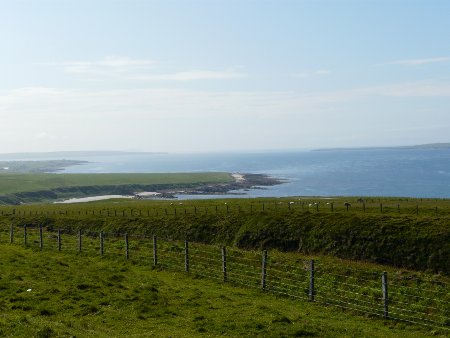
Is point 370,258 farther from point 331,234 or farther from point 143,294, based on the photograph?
point 143,294

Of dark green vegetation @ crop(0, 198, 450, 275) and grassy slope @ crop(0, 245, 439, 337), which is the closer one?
grassy slope @ crop(0, 245, 439, 337)

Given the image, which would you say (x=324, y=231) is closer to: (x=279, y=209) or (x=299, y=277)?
(x=299, y=277)

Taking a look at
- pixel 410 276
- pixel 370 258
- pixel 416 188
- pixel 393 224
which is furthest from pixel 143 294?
pixel 416 188

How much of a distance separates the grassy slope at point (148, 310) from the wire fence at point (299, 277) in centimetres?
168

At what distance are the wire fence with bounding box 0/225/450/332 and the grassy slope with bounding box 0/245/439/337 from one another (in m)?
1.68

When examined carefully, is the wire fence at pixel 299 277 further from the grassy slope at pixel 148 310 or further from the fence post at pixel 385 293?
the grassy slope at pixel 148 310

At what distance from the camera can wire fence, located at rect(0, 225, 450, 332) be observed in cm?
2464

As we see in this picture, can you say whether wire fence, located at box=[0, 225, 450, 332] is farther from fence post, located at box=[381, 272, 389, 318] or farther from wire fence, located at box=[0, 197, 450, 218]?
wire fence, located at box=[0, 197, 450, 218]

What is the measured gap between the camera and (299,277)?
3281cm

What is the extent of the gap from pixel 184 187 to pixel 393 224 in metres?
159

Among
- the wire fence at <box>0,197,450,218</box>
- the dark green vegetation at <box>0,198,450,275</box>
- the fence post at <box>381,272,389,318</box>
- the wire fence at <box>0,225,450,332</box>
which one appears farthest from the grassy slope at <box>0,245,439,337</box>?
the wire fence at <box>0,197,450,218</box>

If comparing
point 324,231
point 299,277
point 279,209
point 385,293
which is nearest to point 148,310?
point 385,293

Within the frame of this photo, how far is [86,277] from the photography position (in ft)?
85.7

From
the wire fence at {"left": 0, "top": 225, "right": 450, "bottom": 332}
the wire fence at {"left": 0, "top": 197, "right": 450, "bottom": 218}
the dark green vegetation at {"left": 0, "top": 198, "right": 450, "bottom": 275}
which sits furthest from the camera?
the wire fence at {"left": 0, "top": 197, "right": 450, "bottom": 218}
